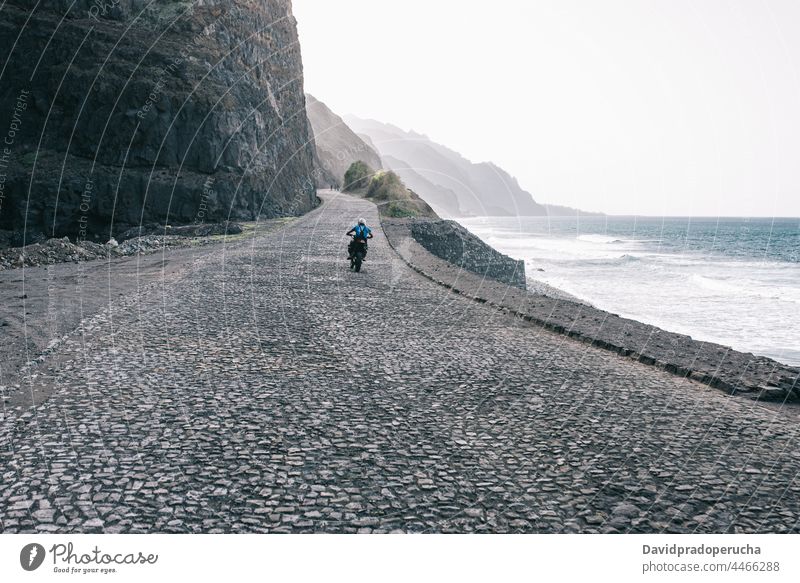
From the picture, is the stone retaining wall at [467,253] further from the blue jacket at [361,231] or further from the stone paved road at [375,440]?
the stone paved road at [375,440]

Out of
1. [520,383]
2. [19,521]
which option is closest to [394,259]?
[520,383]

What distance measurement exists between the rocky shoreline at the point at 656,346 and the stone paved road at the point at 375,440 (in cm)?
45

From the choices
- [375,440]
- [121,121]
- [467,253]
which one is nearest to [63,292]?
[375,440]

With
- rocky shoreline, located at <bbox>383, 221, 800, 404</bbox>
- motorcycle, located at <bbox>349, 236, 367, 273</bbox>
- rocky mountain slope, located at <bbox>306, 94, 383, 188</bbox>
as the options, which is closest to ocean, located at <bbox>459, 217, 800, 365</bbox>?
rocky shoreline, located at <bbox>383, 221, 800, 404</bbox>

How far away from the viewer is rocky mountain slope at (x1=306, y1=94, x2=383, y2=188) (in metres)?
118

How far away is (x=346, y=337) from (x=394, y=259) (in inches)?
A: 496

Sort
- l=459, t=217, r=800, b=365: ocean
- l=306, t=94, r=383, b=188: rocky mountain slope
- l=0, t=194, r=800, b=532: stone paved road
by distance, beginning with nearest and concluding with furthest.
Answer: l=0, t=194, r=800, b=532: stone paved road, l=459, t=217, r=800, b=365: ocean, l=306, t=94, r=383, b=188: rocky mountain slope

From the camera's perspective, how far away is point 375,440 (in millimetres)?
5789

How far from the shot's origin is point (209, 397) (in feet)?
22.7

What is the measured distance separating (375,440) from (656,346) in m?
6.31

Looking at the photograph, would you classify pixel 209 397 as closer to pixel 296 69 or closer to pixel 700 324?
pixel 700 324
